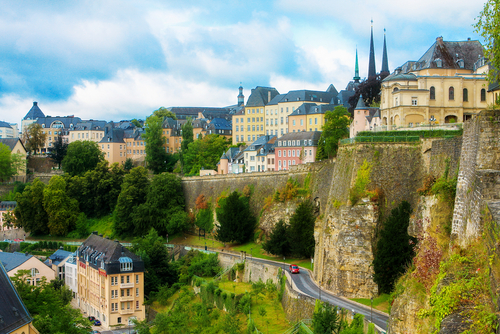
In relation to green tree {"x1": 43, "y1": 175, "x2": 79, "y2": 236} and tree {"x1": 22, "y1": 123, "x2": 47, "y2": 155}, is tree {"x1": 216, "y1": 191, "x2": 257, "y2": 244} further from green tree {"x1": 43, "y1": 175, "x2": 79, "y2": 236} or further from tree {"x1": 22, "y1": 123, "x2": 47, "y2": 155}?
tree {"x1": 22, "y1": 123, "x2": 47, "y2": 155}

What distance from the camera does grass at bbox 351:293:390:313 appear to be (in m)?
28.7

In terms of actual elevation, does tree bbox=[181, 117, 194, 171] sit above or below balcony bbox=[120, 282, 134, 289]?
above

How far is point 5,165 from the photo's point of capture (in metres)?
81.0

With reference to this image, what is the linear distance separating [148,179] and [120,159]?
A: 28897 mm

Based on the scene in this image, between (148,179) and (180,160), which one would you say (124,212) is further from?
(180,160)

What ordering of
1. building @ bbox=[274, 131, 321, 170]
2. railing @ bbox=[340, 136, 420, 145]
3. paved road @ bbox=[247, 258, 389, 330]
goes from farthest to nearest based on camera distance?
1. building @ bbox=[274, 131, 321, 170]
2. railing @ bbox=[340, 136, 420, 145]
3. paved road @ bbox=[247, 258, 389, 330]

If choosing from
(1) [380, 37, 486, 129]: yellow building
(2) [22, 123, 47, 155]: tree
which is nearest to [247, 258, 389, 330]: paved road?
(1) [380, 37, 486, 129]: yellow building

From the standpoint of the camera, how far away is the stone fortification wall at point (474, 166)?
55.2 feet

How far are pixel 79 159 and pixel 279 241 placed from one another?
44319 mm

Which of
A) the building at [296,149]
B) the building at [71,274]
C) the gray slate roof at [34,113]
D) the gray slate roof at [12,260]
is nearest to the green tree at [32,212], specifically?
the gray slate roof at [12,260]

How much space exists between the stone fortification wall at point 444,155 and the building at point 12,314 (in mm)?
22908

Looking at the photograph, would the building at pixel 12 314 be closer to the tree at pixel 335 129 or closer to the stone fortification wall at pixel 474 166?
the stone fortification wall at pixel 474 166

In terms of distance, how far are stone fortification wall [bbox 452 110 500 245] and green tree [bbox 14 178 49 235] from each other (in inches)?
2335

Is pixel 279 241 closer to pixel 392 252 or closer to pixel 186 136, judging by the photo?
pixel 392 252
